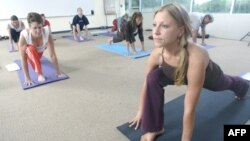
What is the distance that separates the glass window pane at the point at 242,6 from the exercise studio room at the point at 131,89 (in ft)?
4.09

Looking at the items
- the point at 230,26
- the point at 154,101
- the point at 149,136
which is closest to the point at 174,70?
the point at 154,101

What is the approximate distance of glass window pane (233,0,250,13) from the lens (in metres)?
4.91

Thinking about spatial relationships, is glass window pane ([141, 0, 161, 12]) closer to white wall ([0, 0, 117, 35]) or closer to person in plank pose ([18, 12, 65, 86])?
white wall ([0, 0, 117, 35])

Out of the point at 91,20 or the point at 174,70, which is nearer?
the point at 174,70

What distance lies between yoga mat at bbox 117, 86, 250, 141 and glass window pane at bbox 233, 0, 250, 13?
3.85 m

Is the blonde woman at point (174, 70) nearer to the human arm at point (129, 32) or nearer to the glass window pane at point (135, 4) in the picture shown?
the human arm at point (129, 32)

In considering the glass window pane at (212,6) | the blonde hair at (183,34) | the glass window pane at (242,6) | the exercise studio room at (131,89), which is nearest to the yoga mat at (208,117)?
the exercise studio room at (131,89)

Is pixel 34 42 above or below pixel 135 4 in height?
below

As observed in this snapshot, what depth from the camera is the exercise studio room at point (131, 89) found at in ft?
3.79

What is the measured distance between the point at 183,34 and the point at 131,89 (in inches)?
53.1

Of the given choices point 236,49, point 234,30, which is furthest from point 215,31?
point 236,49

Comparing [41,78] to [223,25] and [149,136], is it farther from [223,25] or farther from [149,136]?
[223,25]

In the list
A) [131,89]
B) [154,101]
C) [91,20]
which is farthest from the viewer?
[91,20]

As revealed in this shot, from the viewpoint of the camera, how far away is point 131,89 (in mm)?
2365
